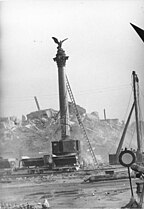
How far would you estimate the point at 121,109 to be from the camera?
7.66 m

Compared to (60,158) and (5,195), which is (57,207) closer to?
(5,195)

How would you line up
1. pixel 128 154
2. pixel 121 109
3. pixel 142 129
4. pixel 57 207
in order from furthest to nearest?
pixel 142 129, pixel 121 109, pixel 57 207, pixel 128 154

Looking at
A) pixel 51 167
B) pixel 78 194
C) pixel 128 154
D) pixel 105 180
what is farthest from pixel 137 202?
pixel 51 167

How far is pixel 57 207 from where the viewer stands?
580cm

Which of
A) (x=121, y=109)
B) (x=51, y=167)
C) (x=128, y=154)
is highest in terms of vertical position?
(x=121, y=109)

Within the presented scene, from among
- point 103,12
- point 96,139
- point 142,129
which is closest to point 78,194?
point 103,12

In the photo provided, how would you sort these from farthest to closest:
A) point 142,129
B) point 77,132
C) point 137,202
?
point 77,132, point 142,129, point 137,202

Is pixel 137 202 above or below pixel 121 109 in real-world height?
below

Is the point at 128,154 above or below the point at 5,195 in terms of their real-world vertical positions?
above

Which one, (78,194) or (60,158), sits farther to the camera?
(60,158)

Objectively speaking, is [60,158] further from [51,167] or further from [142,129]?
[142,129]

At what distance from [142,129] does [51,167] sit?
580 cm

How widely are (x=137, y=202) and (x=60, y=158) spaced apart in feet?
38.0

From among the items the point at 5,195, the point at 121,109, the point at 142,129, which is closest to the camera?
the point at 5,195
